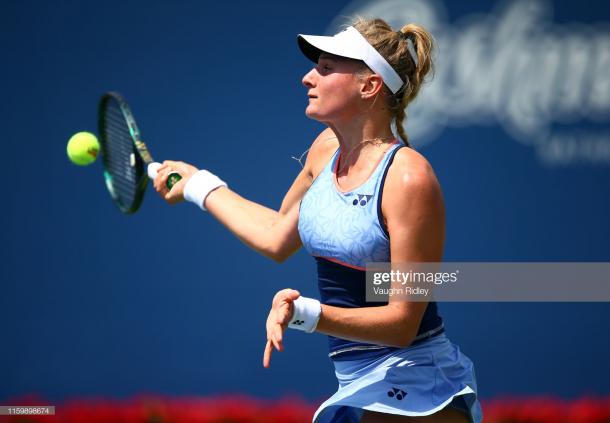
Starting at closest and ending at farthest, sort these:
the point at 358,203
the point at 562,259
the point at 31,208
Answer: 1. the point at 358,203
2. the point at 31,208
3. the point at 562,259

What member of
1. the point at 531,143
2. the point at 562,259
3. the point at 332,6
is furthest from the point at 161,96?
the point at 562,259

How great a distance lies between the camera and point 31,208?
5719 millimetres

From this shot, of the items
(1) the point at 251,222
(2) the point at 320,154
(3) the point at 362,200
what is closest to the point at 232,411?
(1) the point at 251,222

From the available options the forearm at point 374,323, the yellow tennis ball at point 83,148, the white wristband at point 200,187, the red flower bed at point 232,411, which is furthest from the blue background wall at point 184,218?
the forearm at point 374,323

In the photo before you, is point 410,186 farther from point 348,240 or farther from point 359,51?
point 359,51

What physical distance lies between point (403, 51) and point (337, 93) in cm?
24

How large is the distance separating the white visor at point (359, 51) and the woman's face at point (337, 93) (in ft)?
0.12

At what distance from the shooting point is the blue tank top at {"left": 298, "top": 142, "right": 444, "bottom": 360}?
9.30ft

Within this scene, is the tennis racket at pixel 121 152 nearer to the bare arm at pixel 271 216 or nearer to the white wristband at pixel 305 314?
the bare arm at pixel 271 216

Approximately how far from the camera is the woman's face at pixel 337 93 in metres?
3.00

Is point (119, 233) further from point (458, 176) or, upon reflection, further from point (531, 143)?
point (531, 143)

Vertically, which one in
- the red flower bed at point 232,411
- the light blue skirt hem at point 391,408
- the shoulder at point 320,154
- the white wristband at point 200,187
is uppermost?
the shoulder at point 320,154

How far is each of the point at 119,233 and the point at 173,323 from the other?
0.59 m

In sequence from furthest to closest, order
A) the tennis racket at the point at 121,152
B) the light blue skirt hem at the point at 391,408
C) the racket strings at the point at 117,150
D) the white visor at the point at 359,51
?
the racket strings at the point at 117,150 → the tennis racket at the point at 121,152 → the white visor at the point at 359,51 → the light blue skirt hem at the point at 391,408
